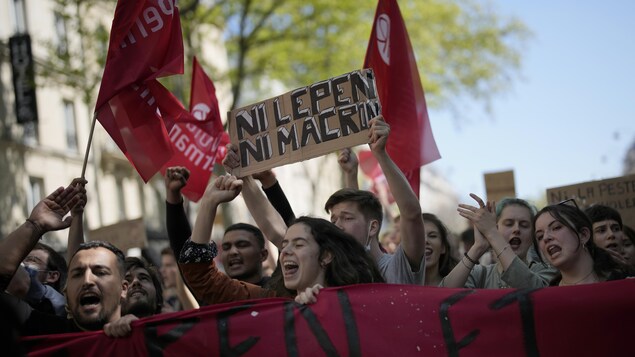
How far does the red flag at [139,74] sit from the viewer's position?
604 cm

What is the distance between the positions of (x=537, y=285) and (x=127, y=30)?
9.36 ft

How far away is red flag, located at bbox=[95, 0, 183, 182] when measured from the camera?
6.04 m

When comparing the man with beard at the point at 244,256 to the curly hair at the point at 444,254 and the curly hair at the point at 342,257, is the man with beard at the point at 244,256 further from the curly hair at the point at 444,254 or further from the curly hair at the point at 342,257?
the curly hair at the point at 342,257

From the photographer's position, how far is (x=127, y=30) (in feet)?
20.0

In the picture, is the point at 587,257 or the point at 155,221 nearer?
the point at 587,257

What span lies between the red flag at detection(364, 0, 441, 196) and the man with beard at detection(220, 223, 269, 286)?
1226 mm

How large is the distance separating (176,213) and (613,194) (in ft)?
13.2

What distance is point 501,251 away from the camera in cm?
509

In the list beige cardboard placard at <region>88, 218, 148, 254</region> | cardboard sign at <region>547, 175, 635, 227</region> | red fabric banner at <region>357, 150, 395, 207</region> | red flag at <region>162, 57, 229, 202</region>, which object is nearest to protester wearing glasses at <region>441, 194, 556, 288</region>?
cardboard sign at <region>547, 175, 635, 227</region>

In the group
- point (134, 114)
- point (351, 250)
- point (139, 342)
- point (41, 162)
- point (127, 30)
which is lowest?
point (139, 342)

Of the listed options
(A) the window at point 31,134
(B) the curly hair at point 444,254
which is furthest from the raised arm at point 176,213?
(A) the window at point 31,134

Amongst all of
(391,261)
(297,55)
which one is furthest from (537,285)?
(297,55)

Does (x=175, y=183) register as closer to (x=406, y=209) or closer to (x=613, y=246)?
(x=406, y=209)

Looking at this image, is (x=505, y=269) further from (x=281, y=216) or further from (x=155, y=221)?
(x=155, y=221)
